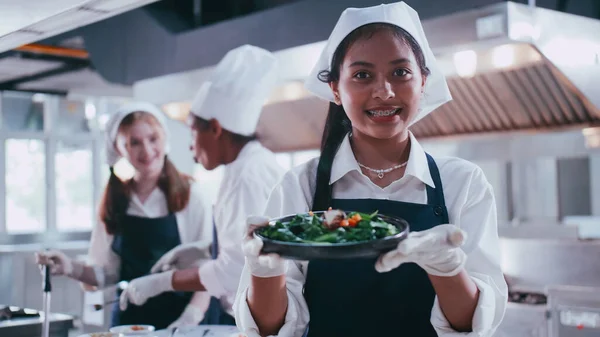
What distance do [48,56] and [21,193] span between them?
352cm

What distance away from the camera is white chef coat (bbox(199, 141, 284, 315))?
2715 mm

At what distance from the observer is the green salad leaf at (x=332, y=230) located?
4.31 feet

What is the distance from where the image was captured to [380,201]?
1.57 m

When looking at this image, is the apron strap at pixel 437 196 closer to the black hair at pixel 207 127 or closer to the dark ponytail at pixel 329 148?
the dark ponytail at pixel 329 148

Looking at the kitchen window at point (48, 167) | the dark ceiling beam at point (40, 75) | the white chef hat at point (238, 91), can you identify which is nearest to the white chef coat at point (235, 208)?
the white chef hat at point (238, 91)

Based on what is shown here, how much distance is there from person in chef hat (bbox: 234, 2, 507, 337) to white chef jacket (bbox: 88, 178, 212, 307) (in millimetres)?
1946

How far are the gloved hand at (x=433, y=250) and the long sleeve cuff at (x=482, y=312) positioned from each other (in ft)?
0.48

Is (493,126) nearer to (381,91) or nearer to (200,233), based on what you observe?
(200,233)

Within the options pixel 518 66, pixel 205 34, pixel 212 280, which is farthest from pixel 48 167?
pixel 518 66

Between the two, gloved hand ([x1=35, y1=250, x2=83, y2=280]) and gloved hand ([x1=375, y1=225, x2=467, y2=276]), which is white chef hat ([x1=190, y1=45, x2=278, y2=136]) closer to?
gloved hand ([x1=35, y1=250, x2=83, y2=280])

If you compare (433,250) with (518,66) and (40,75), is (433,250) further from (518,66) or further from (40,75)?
(40,75)

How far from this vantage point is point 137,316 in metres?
3.29

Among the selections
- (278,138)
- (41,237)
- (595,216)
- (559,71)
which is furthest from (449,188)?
(41,237)

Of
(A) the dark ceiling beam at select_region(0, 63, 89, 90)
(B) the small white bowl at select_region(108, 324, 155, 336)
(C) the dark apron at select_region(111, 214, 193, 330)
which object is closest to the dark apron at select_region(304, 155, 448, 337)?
(B) the small white bowl at select_region(108, 324, 155, 336)
